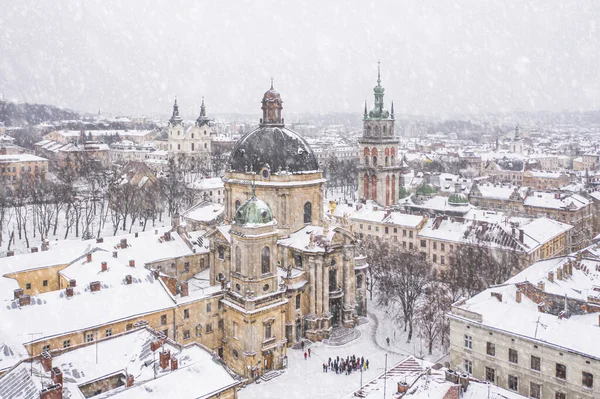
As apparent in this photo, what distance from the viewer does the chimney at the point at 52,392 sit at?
2370cm

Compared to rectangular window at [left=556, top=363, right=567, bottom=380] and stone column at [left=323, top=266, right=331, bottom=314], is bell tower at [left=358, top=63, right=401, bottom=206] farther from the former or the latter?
rectangular window at [left=556, top=363, right=567, bottom=380]

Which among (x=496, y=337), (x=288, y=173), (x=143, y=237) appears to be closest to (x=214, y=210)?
(x=143, y=237)

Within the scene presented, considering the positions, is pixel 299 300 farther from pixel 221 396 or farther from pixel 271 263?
pixel 221 396

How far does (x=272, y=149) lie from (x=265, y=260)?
12.8 meters

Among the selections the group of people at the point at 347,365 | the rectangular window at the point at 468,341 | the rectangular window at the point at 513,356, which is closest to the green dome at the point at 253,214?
the group of people at the point at 347,365

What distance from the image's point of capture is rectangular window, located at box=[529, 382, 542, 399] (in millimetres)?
34438

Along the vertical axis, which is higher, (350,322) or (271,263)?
(271,263)

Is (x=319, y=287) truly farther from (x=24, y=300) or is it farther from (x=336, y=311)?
(x=24, y=300)

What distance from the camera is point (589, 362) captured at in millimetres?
31938

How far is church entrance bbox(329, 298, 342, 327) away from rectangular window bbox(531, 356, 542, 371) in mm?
20141

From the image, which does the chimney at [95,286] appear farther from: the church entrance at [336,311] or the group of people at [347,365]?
the church entrance at [336,311]

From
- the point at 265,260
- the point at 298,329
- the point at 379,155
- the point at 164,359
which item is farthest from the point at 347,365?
the point at 379,155

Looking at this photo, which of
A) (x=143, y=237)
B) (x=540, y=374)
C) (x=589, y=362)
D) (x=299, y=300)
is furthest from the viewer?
(x=143, y=237)

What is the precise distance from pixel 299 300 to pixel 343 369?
314 inches
